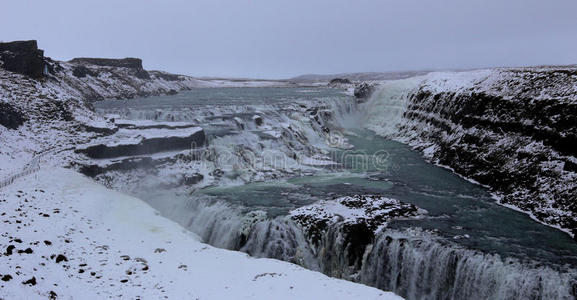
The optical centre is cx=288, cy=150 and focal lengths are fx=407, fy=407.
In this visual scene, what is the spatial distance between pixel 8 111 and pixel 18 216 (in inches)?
797

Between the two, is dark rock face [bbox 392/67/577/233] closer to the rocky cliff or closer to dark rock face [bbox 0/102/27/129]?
the rocky cliff

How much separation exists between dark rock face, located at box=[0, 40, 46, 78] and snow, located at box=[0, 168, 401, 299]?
2673 centimetres

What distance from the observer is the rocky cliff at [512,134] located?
21766 mm

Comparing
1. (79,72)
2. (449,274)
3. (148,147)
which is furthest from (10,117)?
(79,72)

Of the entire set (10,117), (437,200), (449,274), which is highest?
(10,117)

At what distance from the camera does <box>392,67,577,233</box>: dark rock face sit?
71.0 ft

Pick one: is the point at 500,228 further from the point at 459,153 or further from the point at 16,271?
the point at 16,271

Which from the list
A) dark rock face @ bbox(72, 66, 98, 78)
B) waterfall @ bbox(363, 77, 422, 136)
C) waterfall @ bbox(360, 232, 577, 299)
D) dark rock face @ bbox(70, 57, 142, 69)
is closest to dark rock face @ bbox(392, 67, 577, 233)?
waterfall @ bbox(360, 232, 577, 299)

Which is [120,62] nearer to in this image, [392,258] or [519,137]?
[519,137]

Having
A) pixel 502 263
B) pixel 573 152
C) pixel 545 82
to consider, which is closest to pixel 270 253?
pixel 502 263

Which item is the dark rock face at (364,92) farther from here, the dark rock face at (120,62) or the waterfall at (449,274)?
the dark rock face at (120,62)

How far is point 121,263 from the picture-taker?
13375 millimetres

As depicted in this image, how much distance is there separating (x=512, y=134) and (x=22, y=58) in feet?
146

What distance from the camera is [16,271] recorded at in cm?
1081
